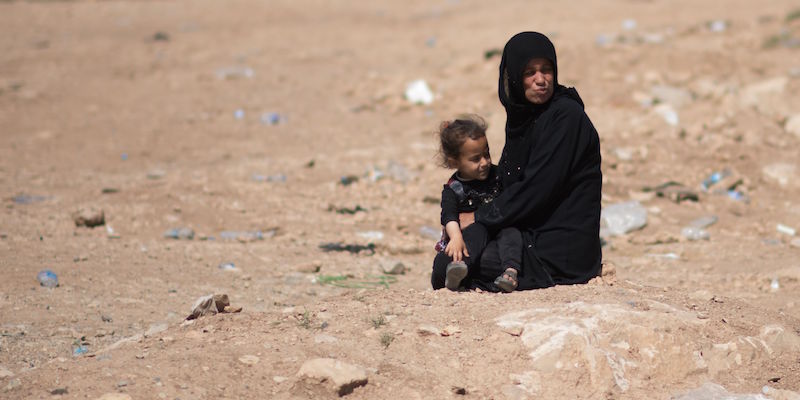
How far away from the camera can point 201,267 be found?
5.45 meters

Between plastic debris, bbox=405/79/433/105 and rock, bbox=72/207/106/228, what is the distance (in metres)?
4.25

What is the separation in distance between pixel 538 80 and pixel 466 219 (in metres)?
0.72

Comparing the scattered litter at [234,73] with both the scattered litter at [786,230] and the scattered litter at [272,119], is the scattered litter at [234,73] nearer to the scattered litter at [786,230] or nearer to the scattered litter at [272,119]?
the scattered litter at [272,119]

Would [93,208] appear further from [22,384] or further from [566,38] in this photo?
[566,38]

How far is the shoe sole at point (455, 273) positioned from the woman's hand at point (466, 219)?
272 millimetres

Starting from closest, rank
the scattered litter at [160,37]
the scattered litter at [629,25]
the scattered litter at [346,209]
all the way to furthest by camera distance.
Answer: the scattered litter at [346,209] < the scattered litter at [629,25] < the scattered litter at [160,37]

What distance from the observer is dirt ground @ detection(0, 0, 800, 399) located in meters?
3.47

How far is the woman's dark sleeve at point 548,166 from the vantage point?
13.4 ft

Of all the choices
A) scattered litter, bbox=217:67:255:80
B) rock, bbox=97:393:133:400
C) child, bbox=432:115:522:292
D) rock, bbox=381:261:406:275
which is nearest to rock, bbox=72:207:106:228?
rock, bbox=381:261:406:275

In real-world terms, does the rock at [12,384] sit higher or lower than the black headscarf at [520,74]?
lower

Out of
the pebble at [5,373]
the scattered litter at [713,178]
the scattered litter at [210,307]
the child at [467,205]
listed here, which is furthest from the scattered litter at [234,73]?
the pebble at [5,373]

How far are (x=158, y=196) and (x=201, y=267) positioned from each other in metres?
1.68

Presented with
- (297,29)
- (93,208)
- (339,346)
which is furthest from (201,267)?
(297,29)

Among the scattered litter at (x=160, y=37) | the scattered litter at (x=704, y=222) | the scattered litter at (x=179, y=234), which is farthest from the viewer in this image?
the scattered litter at (x=160, y=37)
